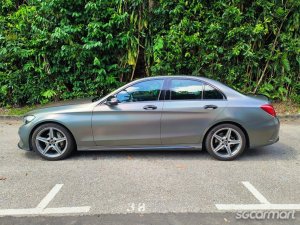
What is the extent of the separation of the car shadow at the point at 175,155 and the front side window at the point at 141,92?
1028mm

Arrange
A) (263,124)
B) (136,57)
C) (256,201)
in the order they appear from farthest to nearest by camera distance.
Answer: (136,57)
(263,124)
(256,201)

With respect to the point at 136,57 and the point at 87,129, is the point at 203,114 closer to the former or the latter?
the point at 87,129

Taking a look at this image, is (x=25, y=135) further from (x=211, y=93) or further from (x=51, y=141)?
(x=211, y=93)

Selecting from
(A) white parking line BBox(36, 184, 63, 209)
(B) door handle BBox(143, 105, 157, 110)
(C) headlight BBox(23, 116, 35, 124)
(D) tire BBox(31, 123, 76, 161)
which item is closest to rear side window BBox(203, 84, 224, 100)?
(B) door handle BBox(143, 105, 157, 110)

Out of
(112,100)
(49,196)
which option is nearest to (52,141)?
(112,100)

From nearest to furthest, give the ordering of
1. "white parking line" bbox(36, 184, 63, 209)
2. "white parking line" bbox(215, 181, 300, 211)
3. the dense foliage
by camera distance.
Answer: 1. "white parking line" bbox(215, 181, 300, 211)
2. "white parking line" bbox(36, 184, 63, 209)
3. the dense foliage

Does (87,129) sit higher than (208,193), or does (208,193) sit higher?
(87,129)

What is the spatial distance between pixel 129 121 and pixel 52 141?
1369 millimetres

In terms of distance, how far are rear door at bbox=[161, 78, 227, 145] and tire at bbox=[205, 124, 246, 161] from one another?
0.18m

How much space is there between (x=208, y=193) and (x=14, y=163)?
332 cm

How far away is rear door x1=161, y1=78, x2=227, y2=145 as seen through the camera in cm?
550

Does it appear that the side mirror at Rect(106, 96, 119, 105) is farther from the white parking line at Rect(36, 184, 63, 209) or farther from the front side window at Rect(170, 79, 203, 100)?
the white parking line at Rect(36, 184, 63, 209)

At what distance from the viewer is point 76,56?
9.13 m

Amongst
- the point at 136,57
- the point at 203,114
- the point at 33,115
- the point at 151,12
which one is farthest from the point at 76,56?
the point at 203,114
